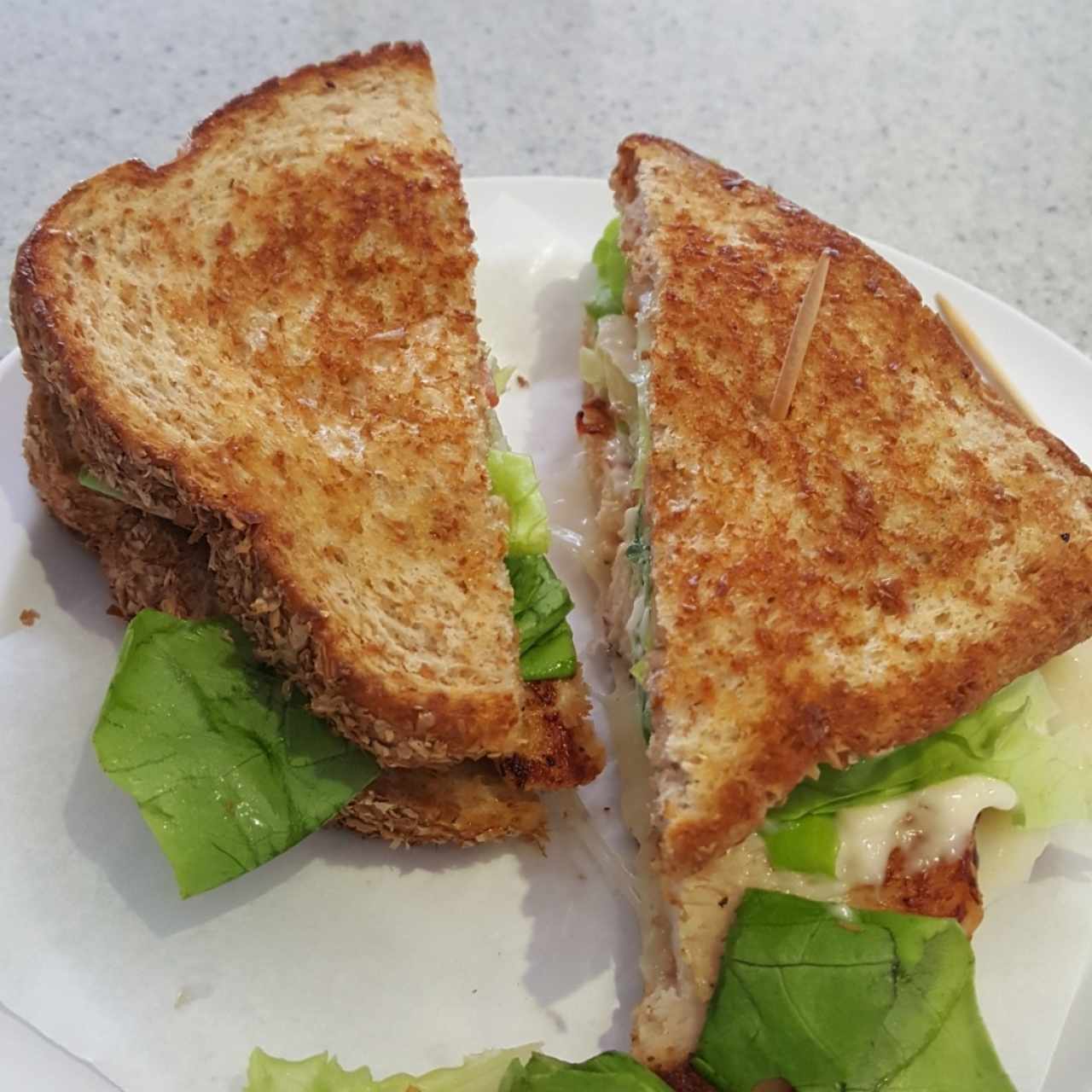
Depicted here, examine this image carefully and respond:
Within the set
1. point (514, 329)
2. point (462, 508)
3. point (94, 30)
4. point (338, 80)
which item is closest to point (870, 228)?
point (514, 329)

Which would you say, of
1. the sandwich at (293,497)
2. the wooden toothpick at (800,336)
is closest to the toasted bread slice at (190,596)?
the sandwich at (293,497)

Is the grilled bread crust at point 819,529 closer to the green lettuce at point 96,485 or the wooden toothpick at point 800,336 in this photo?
the wooden toothpick at point 800,336

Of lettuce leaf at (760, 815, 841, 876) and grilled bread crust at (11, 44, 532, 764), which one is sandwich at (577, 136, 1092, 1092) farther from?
grilled bread crust at (11, 44, 532, 764)

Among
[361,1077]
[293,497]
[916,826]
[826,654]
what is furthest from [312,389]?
[916,826]

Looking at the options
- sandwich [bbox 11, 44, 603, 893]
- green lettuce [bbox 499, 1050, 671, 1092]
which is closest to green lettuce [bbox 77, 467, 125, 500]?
sandwich [bbox 11, 44, 603, 893]

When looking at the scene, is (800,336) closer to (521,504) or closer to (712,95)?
(521,504)

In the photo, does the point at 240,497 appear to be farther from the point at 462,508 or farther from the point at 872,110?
the point at 872,110
